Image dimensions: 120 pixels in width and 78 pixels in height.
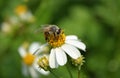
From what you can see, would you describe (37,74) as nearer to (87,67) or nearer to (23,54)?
(23,54)

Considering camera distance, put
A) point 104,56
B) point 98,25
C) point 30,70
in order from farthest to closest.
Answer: point 98,25 < point 104,56 < point 30,70

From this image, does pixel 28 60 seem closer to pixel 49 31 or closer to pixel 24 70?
pixel 24 70

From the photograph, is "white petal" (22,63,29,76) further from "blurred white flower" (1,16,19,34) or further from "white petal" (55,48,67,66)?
"white petal" (55,48,67,66)

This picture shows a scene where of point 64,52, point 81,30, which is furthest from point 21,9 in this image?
point 64,52

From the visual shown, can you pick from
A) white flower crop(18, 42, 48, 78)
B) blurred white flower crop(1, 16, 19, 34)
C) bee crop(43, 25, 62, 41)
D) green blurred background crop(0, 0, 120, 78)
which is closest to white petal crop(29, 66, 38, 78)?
white flower crop(18, 42, 48, 78)

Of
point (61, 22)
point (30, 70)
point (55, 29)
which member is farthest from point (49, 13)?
point (55, 29)
